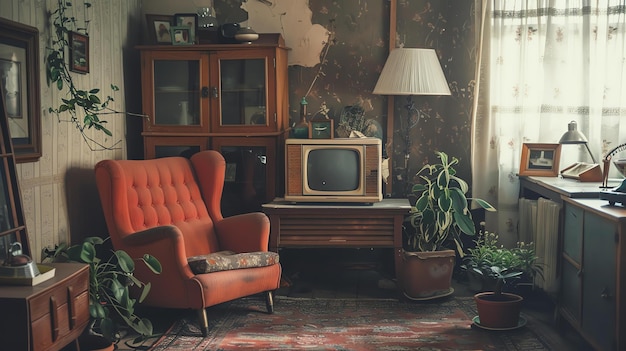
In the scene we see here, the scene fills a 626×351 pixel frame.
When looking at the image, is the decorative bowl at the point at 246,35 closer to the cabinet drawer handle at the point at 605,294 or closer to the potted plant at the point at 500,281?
the potted plant at the point at 500,281

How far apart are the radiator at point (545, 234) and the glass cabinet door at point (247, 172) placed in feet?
Answer: 5.01

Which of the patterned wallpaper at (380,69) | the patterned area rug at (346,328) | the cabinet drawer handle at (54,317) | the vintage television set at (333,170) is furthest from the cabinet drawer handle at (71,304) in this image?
the patterned wallpaper at (380,69)

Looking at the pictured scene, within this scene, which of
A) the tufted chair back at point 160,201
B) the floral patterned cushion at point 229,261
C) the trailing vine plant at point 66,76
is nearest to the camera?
the trailing vine plant at point 66,76

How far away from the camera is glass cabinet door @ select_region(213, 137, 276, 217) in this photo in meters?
4.31

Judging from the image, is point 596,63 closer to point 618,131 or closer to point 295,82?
point 618,131

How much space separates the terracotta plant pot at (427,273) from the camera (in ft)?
13.0

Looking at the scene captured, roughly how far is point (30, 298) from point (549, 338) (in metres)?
Answer: 2.32

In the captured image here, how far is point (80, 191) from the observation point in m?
3.75

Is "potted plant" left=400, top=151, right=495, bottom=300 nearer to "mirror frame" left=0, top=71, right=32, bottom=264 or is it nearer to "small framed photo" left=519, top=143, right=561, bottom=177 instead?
"small framed photo" left=519, top=143, right=561, bottom=177

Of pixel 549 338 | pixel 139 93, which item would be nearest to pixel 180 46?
pixel 139 93

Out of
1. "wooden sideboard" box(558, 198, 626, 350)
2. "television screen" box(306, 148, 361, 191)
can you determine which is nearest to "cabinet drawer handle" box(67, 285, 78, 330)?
"television screen" box(306, 148, 361, 191)

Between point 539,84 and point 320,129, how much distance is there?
1362mm

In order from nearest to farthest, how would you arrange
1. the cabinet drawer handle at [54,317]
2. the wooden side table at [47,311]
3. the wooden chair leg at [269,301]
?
the wooden side table at [47,311] < the cabinet drawer handle at [54,317] < the wooden chair leg at [269,301]

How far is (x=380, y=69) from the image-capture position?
14.7ft
